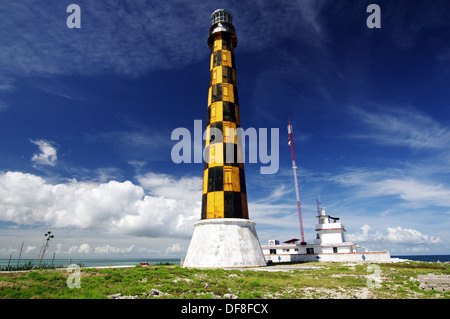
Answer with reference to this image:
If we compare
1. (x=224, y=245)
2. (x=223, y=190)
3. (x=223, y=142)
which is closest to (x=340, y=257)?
(x=224, y=245)

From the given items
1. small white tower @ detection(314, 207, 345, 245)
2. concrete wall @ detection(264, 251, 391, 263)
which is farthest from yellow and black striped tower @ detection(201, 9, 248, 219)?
small white tower @ detection(314, 207, 345, 245)

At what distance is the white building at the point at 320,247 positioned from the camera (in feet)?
129

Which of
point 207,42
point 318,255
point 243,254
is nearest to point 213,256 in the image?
point 243,254

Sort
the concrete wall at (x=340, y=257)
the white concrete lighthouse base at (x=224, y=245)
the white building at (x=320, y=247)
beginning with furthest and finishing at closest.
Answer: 1. the white building at (x=320, y=247)
2. the concrete wall at (x=340, y=257)
3. the white concrete lighthouse base at (x=224, y=245)

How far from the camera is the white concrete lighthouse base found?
21.8 meters

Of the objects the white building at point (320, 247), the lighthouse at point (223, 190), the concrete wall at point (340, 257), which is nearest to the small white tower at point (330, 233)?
the white building at point (320, 247)

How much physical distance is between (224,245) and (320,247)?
28125 mm

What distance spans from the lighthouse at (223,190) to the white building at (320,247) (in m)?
18.8

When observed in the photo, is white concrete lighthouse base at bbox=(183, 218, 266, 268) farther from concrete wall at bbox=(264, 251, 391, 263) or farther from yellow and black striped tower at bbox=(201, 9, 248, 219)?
concrete wall at bbox=(264, 251, 391, 263)

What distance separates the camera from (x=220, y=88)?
1131 inches

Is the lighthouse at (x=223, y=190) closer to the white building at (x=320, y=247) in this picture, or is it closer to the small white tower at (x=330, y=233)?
the white building at (x=320, y=247)

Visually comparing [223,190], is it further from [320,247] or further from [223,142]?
[320,247]
